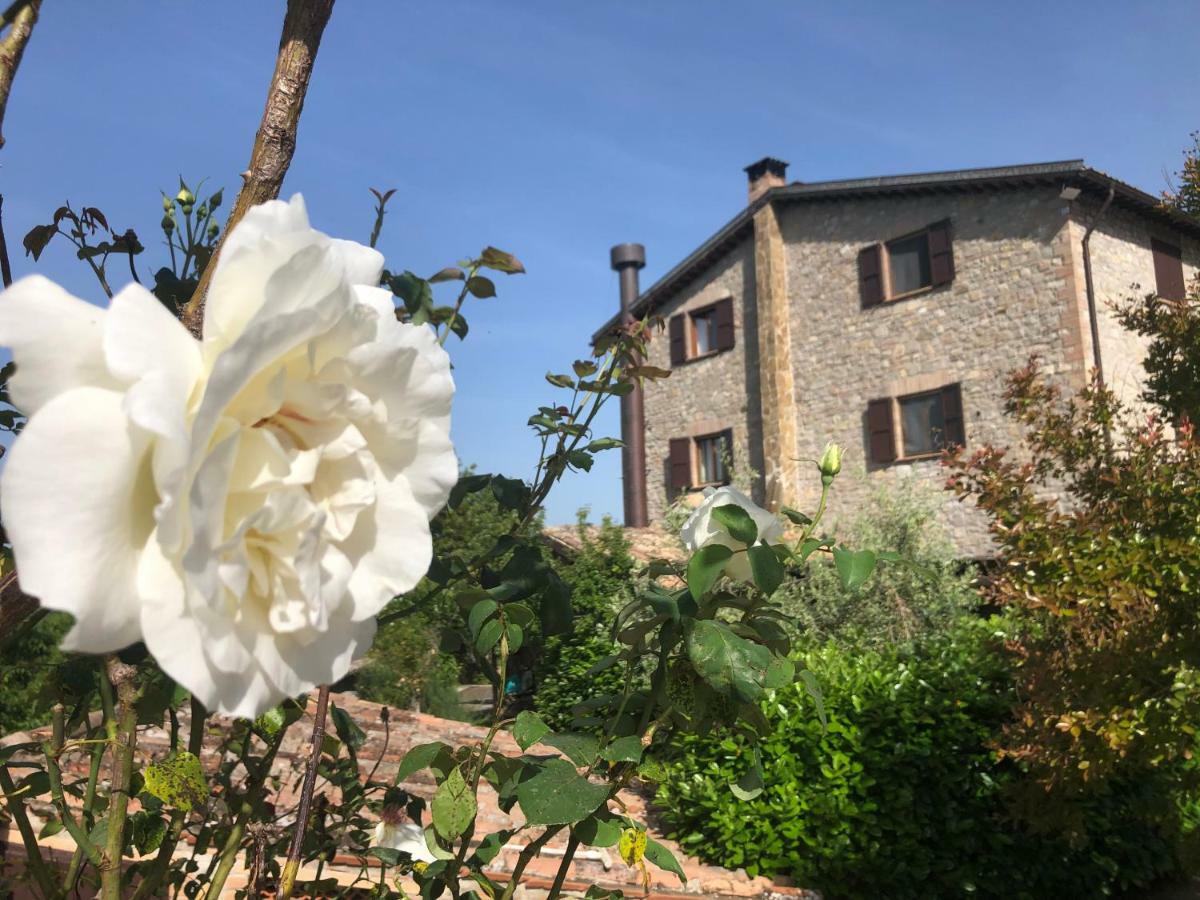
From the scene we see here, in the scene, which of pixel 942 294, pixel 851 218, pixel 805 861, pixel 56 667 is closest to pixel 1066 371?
pixel 942 294

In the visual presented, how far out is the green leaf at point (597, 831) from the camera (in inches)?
40.4

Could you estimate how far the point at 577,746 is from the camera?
1069 mm

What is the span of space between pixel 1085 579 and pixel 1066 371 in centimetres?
922

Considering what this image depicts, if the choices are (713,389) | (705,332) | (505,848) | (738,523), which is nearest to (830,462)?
(738,523)

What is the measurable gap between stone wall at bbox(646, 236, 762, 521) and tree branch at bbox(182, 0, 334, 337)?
1469 centimetres

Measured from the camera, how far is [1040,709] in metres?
4.02

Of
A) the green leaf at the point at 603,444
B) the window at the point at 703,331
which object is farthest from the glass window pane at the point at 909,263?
the green leaf at the point at 603,444

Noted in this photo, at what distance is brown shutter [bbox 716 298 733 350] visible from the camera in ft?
54.7

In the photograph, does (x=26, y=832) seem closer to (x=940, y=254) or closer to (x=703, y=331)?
(x=940, y=254)

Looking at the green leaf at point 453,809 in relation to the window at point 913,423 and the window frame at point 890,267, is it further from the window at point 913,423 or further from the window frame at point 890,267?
the window frame at point 890,267

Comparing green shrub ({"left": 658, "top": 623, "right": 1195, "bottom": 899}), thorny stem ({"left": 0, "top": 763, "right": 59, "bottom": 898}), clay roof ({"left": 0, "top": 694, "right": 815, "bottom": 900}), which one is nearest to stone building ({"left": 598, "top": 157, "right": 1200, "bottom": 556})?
green shrub ({"left": 658, "top": 623, "right": 1195, "bottom": 899})

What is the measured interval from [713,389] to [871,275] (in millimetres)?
3511

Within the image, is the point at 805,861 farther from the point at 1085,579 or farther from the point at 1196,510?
the point at 1196,510

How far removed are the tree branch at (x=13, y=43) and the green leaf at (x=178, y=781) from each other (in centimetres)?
63
